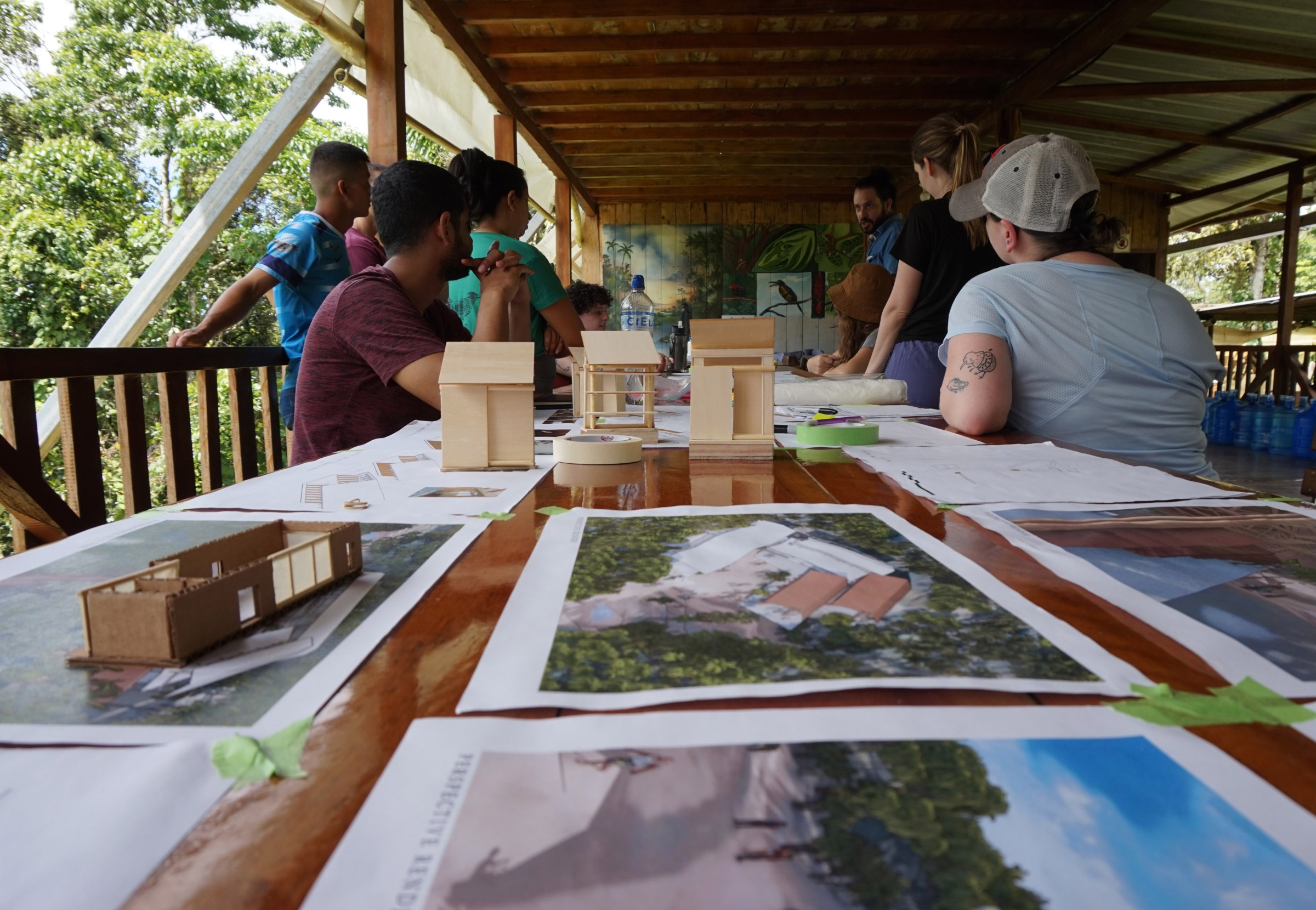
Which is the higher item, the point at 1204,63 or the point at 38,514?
the point at 1204,63

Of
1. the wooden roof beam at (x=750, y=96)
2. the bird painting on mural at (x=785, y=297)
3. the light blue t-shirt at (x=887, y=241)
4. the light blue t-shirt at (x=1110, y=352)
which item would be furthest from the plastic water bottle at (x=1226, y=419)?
the light blue t-shirt at (x=1110, y=352)

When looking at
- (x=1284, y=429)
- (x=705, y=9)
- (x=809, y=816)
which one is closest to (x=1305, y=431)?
(x=1284, y=429)

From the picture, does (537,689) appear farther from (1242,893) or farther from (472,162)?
(472,162)

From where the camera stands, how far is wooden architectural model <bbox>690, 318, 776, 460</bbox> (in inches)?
46.5

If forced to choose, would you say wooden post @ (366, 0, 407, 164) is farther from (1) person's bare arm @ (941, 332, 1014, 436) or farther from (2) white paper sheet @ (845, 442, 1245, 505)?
(2) white paper sheet @ (845, 442, 1245, 505)

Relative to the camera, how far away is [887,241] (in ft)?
11.2

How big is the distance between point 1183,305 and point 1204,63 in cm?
447

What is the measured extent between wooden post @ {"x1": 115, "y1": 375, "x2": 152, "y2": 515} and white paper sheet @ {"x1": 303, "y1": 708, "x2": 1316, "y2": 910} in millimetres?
2075

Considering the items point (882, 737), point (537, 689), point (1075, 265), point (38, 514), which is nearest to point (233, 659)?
point (537, 689)

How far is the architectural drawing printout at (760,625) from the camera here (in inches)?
16.4

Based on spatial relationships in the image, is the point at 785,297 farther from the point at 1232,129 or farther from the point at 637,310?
the point at 637,310

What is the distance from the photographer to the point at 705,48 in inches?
169

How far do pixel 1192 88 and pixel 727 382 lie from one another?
474 cm

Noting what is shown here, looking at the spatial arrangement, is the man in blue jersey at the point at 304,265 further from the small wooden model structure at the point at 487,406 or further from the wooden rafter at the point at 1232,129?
the wooden rafter at the point at 1232,129
